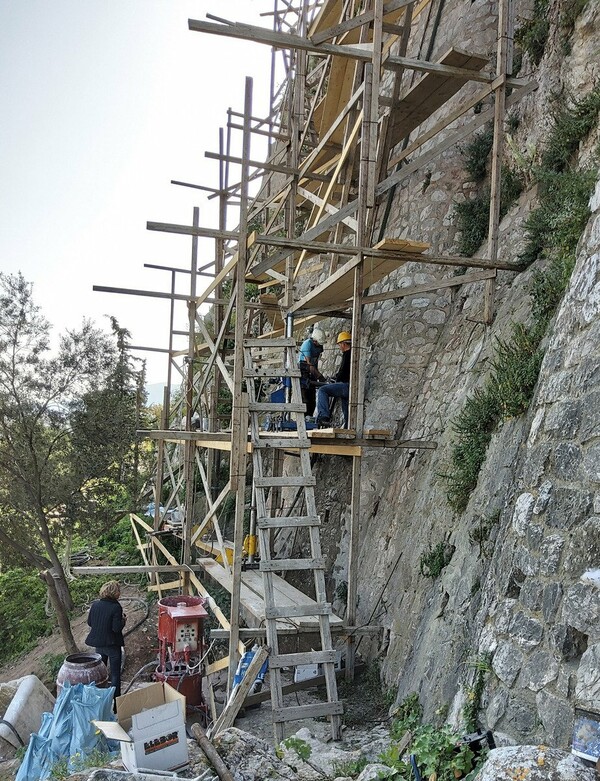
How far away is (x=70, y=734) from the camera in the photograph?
5.76 metres

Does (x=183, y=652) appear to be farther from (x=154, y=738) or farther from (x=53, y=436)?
(x=53, y=436)

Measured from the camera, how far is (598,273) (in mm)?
4102

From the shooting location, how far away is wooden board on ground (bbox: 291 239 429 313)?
21.2 feet

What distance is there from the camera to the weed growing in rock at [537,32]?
8.13 m

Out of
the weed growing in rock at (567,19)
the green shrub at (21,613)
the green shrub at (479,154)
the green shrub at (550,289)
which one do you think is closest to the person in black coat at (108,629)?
the green shrub at (550,289)

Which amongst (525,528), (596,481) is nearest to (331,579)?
(525,528)

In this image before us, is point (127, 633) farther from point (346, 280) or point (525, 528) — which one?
point (525, 528)

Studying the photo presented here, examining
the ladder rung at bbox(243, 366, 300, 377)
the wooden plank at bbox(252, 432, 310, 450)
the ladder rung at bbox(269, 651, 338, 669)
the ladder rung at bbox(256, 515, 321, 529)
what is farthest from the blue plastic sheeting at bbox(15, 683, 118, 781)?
the ladder rung at bbox(243, 366, 300, 377)

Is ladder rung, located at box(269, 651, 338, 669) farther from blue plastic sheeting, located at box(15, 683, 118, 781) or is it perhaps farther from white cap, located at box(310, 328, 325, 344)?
white cap, located at box(310, 328, 325, 344)

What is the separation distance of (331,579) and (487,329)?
3.98 metres

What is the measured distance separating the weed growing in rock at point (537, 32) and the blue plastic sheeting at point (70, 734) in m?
9.21

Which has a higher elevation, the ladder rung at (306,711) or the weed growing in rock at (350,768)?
the weed growing in rock at (350,768)

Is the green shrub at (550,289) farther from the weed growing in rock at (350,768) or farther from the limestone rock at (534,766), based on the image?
the weed growing in rock at (350,768)

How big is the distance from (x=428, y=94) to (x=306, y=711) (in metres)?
7.37
